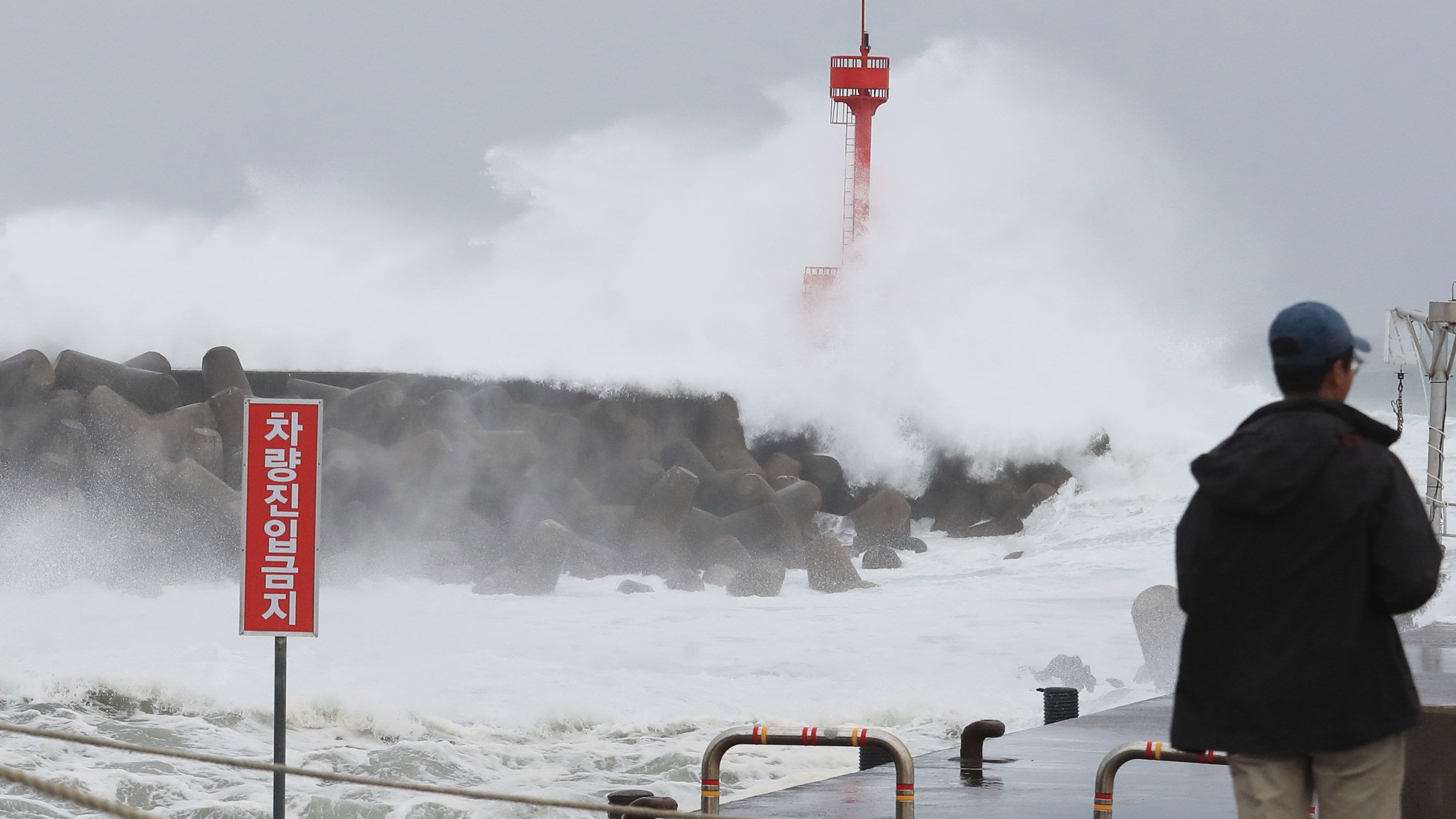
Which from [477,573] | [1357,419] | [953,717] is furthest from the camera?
[477,573]

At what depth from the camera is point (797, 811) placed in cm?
565

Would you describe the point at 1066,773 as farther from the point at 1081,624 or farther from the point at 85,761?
the point at 1081,624

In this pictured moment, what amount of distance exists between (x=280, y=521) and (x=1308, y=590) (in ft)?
13.5

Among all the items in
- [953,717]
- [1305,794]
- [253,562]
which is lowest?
[953,717]

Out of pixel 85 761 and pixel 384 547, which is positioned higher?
pixel 384 547

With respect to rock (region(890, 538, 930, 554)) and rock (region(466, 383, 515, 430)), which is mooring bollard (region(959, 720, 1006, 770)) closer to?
rock (region(890, 538, 930, 554))

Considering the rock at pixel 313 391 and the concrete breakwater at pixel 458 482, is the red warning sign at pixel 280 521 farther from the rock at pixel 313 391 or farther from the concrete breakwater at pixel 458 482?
the rock at pixel 313 391

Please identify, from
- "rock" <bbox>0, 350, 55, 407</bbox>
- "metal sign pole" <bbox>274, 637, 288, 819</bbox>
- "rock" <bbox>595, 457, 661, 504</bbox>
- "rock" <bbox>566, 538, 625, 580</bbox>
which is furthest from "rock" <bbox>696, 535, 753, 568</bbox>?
"metal sign pole" <bbox>274, 637, 288, 819</bbox>

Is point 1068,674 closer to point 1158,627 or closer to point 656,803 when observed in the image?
point 1158,627

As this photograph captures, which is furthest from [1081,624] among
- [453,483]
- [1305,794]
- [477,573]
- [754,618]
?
[1305,794]

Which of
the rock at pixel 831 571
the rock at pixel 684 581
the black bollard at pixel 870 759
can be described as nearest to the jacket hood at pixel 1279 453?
the black bollard at pixel 870 759

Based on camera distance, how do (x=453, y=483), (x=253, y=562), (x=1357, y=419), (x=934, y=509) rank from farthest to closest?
(x=934, y=509) → (x=453, y=483) → (x=253, y=562) → (x=1357, y=419)

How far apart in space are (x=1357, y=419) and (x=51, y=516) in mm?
22309

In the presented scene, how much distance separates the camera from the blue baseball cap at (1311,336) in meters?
2.29
